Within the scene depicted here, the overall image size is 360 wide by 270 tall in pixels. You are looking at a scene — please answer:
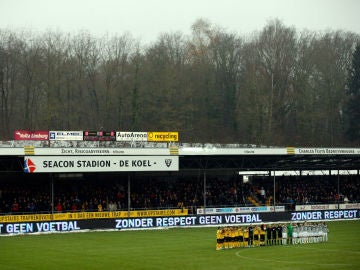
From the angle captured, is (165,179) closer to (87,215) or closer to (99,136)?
(99,136)

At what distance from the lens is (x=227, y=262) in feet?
93.0

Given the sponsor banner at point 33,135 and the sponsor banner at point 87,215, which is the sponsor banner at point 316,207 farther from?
the sponsor banner at point 33,135

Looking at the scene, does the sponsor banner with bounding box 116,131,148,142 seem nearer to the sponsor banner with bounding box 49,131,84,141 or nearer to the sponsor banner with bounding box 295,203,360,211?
the sponsor banner with bounding box 49,131,84,141

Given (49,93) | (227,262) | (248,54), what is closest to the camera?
(227,262)

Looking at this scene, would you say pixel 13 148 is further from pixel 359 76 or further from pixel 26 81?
pixel 359 76

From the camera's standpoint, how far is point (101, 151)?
4659 cm

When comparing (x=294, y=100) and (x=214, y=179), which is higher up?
(x=294, y=100)

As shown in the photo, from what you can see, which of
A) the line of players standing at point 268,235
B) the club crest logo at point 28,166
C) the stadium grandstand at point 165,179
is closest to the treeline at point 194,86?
the stadium grandstand at point 165,179

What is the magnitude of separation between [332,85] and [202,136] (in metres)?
16.5

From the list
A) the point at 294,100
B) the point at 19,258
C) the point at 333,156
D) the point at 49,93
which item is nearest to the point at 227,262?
the point at 19,258

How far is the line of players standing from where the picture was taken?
111 feet

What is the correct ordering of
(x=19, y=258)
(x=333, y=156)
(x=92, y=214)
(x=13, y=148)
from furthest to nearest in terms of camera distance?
1. (x=333, y=156)
2. (x=92, y=214)
3. (x=13, y=148)
4. (x=19, y=258)

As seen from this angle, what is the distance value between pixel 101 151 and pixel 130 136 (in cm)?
306

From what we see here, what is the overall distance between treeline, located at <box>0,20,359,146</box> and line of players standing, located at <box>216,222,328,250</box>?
110 feet
